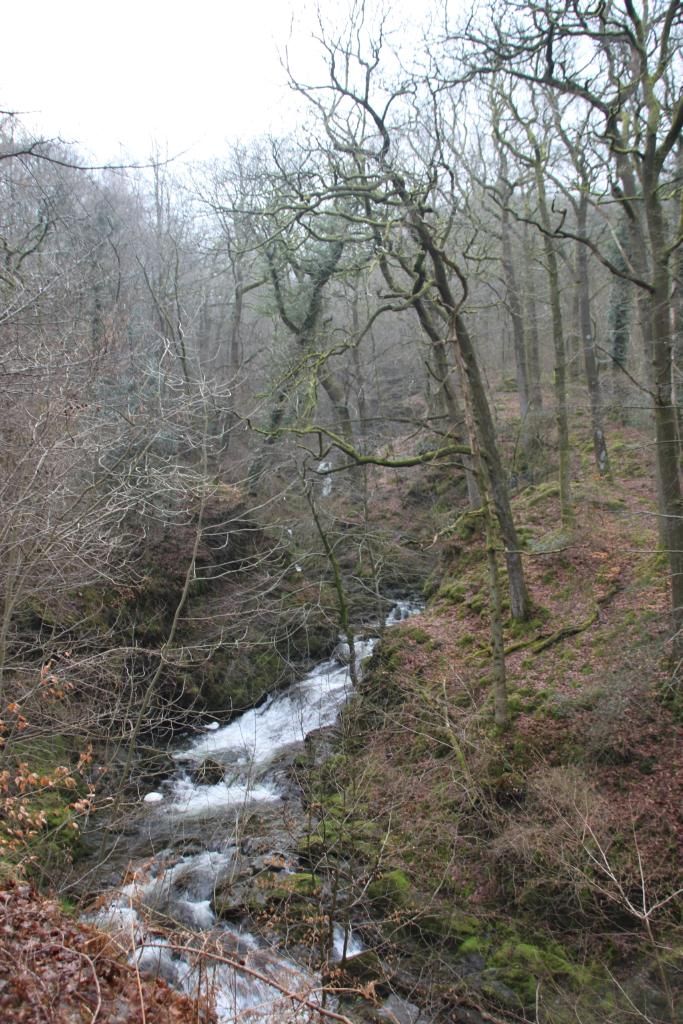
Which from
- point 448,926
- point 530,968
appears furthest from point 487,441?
point 530,968

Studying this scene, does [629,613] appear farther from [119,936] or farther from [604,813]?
[119,936]

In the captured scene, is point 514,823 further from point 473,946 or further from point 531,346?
point 531,346

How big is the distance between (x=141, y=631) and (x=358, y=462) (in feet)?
20.1

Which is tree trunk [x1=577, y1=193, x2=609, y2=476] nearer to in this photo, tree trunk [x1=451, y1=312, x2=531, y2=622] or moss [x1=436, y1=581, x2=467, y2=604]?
moss [x1=436, y1=581, x2=467, y2=604]

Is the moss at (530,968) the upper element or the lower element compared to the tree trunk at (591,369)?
lower

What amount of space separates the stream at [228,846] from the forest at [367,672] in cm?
6

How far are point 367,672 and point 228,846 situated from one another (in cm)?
478

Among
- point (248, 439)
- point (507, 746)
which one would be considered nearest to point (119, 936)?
point (507, 746)

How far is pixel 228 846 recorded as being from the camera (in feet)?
29.3

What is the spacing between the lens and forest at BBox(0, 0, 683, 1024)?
6.52 meters

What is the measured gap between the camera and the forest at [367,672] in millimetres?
6523

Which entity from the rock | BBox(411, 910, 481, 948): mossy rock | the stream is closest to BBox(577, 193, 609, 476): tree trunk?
the stream

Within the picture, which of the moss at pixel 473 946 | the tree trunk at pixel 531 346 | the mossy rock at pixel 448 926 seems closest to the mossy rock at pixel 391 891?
the mossy rock at pixel 448 926

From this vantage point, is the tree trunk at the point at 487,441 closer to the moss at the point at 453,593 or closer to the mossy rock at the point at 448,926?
the moss at the point at 453,593
